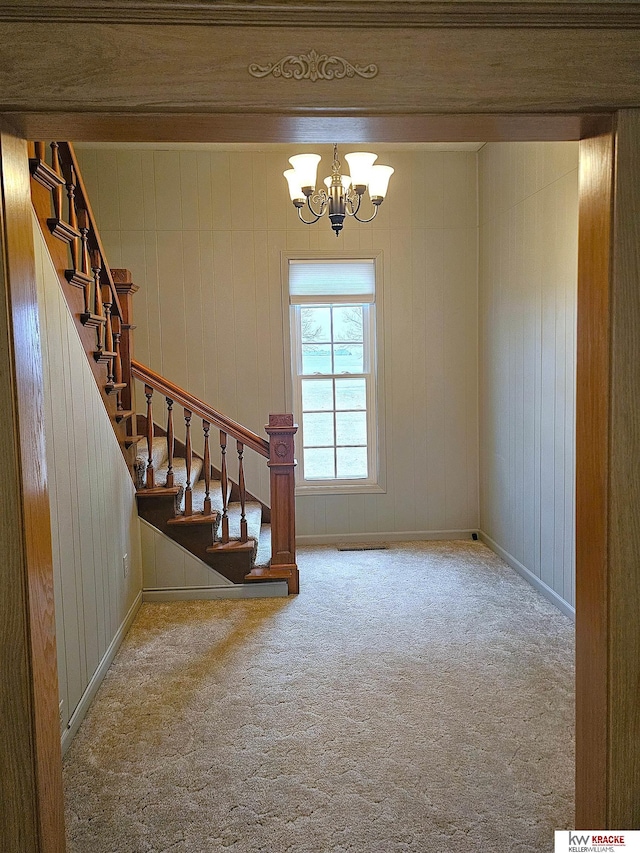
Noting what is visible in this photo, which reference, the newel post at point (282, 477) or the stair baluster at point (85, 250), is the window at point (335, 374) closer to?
the newel post at point (282, 477)

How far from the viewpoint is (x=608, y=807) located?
1.76m

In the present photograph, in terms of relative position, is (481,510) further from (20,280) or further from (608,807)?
(20,280)

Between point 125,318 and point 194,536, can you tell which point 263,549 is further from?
point 125,318

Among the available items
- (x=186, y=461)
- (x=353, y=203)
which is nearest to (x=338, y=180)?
(x=353, y=203)

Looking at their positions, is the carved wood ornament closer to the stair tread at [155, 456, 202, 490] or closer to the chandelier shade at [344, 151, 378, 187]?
the chandelier shade at [344, 151, 378, 187]

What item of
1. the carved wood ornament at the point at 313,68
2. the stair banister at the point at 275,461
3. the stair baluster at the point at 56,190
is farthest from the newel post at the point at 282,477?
the carved wood ornament at the point at 313,68

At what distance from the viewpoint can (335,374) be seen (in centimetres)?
592

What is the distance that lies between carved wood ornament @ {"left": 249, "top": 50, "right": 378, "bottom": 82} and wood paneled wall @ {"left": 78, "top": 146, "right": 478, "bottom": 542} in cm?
413

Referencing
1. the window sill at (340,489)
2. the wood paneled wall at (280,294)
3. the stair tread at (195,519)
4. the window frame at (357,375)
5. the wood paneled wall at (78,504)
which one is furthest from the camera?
the window sill at (340,489)

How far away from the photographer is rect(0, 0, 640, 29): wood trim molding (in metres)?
1.51

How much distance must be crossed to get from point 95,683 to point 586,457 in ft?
8.42

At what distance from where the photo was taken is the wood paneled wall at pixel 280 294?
18.2ft

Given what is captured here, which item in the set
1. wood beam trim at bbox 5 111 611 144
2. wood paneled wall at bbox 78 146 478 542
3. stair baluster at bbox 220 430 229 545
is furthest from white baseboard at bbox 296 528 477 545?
wood beam trim at bbox 5 111 611 144

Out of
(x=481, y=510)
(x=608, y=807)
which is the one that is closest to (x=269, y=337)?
(x=481, y=510)
